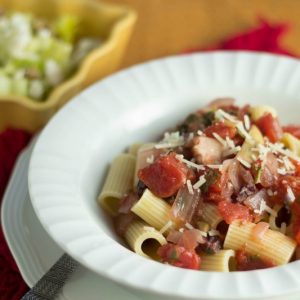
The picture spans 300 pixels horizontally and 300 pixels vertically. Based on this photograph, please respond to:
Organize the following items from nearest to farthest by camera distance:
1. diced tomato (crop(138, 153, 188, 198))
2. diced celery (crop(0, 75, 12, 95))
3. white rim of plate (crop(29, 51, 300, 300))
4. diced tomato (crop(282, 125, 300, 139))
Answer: white rim of plate (crop(29, 51, 300, 300))
diced tomato (crop(138, 153, 188, 198))
diced tomato (crop(282, 125, 300, 139))
diced celery (crop(0, 75, 12, 95))

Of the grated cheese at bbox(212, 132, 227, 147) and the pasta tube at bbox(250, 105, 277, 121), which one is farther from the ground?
the pasta tube at bbox(250, 105, 277, 121)

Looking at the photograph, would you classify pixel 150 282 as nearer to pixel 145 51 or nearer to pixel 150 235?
pixel 150 235

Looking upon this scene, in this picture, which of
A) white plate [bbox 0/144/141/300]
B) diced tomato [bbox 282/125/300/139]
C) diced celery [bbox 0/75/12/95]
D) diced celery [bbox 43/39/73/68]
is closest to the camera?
white plate [bbox 0/144/141/300]

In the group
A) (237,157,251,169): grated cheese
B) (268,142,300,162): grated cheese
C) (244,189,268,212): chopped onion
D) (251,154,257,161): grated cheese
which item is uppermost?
(268,142,300,162): grated cheese

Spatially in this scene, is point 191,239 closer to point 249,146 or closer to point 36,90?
point 249,146

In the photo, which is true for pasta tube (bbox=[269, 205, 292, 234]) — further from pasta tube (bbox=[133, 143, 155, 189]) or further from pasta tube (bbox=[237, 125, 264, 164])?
pasta tube (bbox=[133, 143, 155, 189])

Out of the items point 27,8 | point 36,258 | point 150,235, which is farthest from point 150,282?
point 27,8

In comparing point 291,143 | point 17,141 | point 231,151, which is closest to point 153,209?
point 231,151

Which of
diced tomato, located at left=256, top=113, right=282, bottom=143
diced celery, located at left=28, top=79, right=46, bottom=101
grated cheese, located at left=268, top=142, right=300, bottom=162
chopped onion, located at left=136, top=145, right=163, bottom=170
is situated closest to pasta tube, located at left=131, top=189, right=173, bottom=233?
chopped onion, located at left=136, top=145, right=163, bottom=170
